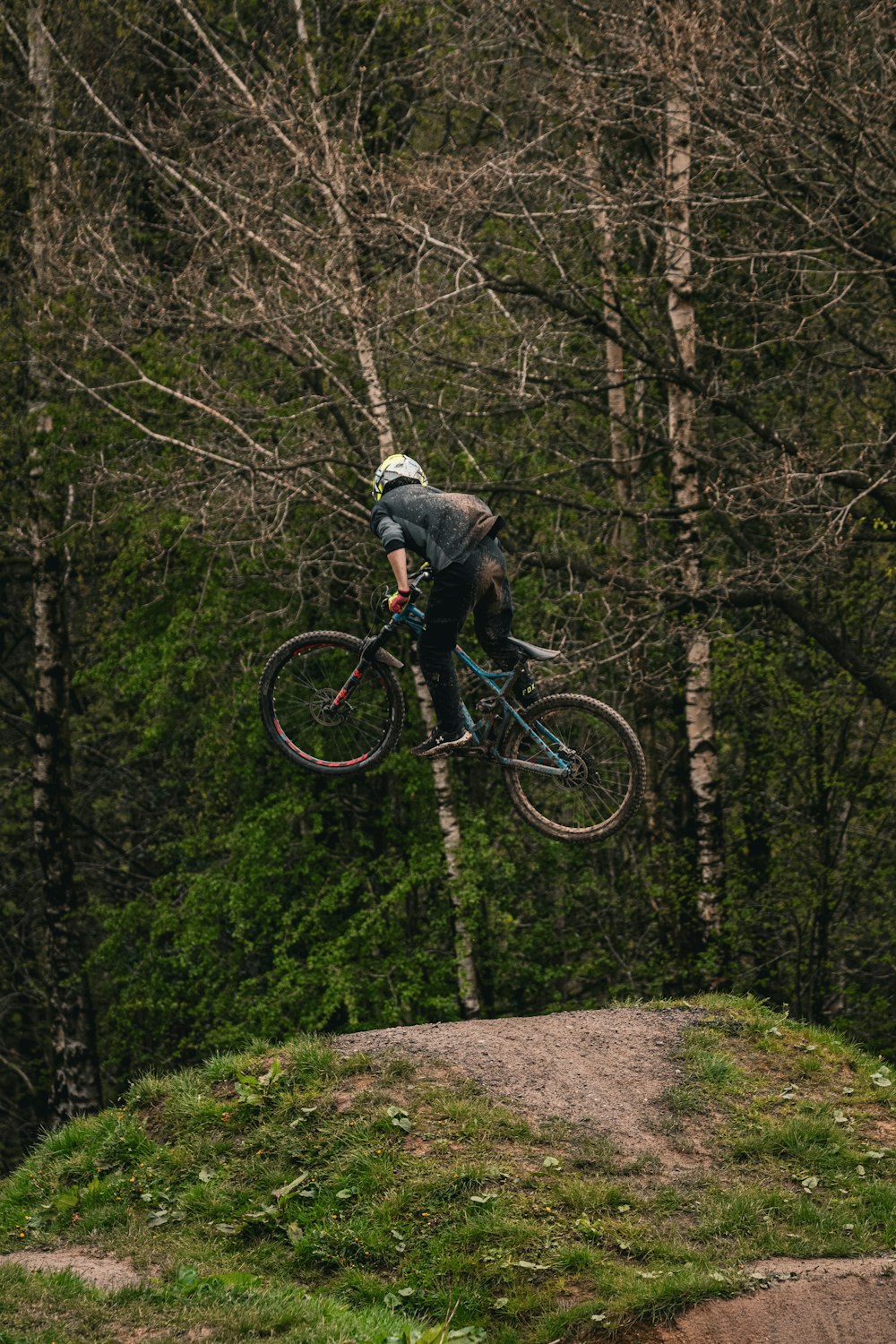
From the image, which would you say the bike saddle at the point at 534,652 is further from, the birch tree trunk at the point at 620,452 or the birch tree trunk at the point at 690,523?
the birch tree trunk at the point at 620,452

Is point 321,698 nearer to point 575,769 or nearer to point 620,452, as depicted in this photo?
point 575,769

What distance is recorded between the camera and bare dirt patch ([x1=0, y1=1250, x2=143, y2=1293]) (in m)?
7.67

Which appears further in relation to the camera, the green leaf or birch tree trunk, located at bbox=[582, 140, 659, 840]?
birch tree trunk, located at bbox=[582, 140, 659, 840]

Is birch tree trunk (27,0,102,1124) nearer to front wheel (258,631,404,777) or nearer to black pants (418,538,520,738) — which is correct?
front wheel (258,631,404,777)

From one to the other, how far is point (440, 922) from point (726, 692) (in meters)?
3.97

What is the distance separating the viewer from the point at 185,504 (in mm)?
14453


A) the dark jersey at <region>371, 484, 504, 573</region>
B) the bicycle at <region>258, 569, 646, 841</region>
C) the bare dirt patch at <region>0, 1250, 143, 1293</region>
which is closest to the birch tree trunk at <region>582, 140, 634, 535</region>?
the bicycle at <region>258, 569, 646, 841</region>

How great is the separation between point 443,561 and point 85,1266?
4.35 m

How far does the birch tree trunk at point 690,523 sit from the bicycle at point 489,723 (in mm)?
4649

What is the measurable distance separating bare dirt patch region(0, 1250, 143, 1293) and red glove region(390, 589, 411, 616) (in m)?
3.88

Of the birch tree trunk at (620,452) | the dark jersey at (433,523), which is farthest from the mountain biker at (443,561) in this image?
the birch tree trunk at (620,452)

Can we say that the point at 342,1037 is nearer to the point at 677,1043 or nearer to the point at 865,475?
the point at 677,1043

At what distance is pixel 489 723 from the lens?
8.84 meters

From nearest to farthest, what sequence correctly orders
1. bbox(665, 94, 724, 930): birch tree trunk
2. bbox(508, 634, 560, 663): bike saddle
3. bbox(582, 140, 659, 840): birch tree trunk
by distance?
1. bbox(508, 634, 560, 663): bike saddle
2. bbox(665, 94, 724, 930): birch tree trunk
3. bbox(582, 140, 659, 840): birch tree trunk
